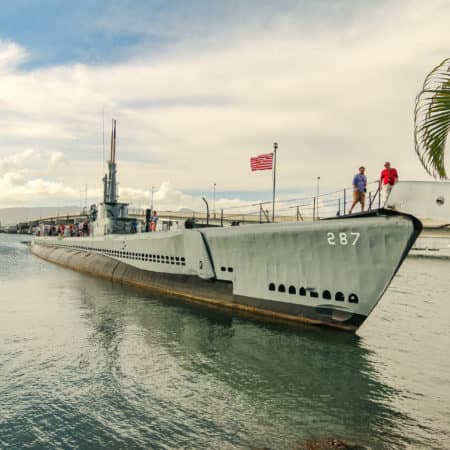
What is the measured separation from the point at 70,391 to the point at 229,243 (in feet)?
29.4

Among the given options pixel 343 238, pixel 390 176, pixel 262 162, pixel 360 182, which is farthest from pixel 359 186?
pixel 262 162

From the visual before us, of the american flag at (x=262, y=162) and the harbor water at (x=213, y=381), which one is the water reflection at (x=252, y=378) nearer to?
the harbor water at (x=213, y=381)

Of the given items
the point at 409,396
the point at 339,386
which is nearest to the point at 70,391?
the point at 339,386

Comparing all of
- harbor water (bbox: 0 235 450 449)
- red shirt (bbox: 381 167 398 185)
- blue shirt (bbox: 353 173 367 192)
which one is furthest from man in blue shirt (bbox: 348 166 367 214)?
harbor water (bbox: 0 235 450 449)

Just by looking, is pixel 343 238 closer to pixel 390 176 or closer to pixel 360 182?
pixel 360 182

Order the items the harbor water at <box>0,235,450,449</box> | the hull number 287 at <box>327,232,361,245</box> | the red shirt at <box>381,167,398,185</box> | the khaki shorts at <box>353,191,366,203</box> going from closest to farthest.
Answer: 1. the harbor water at <box>0,235,450,449</box>
2. the red shirt at <box>381,167,398,185</box>
3. the hull number 287 at <box>327,232,361,245</box>
4. the khaki shorts at <box>353,191,366,203</box>

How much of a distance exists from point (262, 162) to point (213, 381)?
37.8 ft

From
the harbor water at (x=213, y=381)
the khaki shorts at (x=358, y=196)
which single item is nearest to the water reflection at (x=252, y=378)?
the harbor water at (x=213, y=381)

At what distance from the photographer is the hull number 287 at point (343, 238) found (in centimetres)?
1290

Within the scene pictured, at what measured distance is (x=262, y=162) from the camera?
1883 cm

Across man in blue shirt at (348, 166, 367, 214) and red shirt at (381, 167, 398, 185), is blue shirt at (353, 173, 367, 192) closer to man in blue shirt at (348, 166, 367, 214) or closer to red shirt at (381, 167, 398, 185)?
man in blue shirt at (348, 166, 367, 214)

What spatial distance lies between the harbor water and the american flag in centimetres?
680

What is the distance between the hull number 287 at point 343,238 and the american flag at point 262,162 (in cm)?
604

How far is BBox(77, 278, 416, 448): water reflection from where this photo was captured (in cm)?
735
